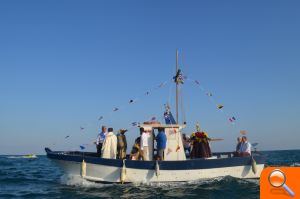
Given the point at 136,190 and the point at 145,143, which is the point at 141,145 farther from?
the point at 136,190

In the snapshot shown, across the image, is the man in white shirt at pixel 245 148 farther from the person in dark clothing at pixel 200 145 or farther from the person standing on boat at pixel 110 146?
the person standing on boat at pixel 110 146

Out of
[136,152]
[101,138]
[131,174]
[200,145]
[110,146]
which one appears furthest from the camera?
[200,145]

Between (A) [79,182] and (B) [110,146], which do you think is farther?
(B) [110,146]

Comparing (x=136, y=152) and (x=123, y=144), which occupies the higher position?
(x=123, y=144)

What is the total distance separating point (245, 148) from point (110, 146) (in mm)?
7612

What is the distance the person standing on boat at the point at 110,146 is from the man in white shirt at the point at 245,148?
7.24m

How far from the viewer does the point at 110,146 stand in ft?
54.4

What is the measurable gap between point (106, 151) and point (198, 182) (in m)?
4.85

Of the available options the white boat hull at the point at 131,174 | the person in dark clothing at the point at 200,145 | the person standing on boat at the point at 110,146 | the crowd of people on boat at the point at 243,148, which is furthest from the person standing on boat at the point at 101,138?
the crowd of people on boat at the point at 243,148

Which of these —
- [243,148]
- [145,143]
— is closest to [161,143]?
[145,143]

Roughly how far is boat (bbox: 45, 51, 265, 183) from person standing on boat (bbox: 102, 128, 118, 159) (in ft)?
1.59

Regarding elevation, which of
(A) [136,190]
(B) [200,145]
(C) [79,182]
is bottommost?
(A) [136,190]

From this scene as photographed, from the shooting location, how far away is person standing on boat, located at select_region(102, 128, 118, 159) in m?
16.4

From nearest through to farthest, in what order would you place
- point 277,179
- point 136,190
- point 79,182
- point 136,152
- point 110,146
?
point 277,179
point 136,190
point 79,182
point 110,146
point 136,152
